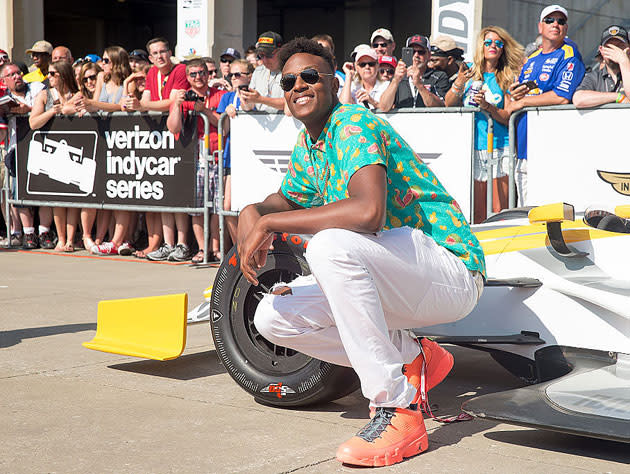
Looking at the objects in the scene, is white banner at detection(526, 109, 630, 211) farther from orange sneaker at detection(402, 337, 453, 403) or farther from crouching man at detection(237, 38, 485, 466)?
crouching man at detection(237, 38, 485, 466)

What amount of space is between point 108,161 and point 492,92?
173 inches

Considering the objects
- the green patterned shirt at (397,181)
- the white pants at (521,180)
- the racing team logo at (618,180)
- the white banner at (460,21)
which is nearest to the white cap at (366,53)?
the white pants at (521,180)

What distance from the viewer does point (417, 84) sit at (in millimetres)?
8000

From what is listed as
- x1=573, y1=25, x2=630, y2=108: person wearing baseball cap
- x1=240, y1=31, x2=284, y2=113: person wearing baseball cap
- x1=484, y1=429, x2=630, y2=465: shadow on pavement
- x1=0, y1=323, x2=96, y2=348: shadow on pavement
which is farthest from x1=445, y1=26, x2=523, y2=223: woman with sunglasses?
x1=484, y1=429, x2=630, y2=465: shadow on pavement

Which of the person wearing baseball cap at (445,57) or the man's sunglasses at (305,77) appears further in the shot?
the person wearing baseball cap at (445,57)

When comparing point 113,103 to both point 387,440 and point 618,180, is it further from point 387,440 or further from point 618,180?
point 387,440

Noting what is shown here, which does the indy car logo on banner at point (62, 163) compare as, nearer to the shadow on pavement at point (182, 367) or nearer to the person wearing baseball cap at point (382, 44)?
the person wearing baseball cap at point (382, 44)

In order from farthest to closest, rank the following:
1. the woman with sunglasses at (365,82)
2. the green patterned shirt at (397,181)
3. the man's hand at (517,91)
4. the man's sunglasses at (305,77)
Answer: the woman with sunglasses at (365,82) → the man's hand at (517,91) → the man's sunglasses at (305,77) → the green patterned shirt at (397,181)

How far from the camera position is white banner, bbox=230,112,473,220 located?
7.73 m

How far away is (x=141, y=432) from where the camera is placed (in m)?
3.54

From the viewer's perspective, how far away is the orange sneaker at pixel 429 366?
3.57m

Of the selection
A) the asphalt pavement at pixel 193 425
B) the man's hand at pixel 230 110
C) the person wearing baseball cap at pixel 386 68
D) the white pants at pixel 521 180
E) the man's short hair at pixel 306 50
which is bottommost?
the asphalt pavement at pixel 193 425

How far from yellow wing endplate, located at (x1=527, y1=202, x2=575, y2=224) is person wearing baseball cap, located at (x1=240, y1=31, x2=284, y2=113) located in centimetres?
499

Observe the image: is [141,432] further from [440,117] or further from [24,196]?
[24,196]
